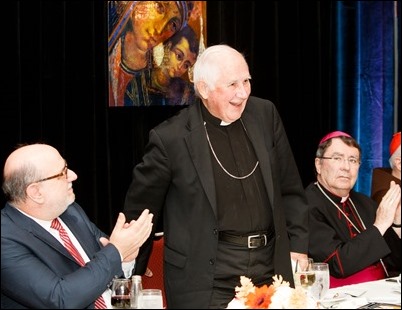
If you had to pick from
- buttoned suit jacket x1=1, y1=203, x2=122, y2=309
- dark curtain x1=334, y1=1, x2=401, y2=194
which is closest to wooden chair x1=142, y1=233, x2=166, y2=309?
buttoned suit jacket x1=1, y1=203, x2=122, y2=309

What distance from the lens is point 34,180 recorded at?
9.92 ft

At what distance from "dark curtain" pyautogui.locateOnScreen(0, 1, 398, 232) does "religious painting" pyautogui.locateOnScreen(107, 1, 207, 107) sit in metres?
0.09

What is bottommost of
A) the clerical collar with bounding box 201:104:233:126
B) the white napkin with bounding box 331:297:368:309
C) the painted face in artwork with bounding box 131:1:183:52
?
the white napkin with bounding box 331:297:368:309

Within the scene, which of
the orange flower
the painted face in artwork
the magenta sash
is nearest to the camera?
the orange flower

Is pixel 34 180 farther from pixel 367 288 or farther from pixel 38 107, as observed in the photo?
pixel 38 107

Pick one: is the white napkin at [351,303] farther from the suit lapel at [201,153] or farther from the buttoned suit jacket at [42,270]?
the buttoned suit jacket at [42,270]

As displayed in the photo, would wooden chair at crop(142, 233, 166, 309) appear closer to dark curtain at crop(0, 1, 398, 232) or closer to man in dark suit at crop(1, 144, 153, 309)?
man in dark suit at crop(1, 144, 153, 309)

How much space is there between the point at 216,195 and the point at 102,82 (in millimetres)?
2548

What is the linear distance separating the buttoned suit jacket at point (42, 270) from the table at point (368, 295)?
85 centimetres

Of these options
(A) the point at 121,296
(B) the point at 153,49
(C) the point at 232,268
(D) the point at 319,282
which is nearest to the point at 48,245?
(A) the point at 121,296

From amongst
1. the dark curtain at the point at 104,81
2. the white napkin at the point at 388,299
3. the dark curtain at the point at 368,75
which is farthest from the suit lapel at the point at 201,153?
the dark curtain at the point at 368,75

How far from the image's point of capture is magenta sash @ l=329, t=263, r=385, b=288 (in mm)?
4363

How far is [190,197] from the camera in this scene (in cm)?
347

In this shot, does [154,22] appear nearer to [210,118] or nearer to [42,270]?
[210,118]
